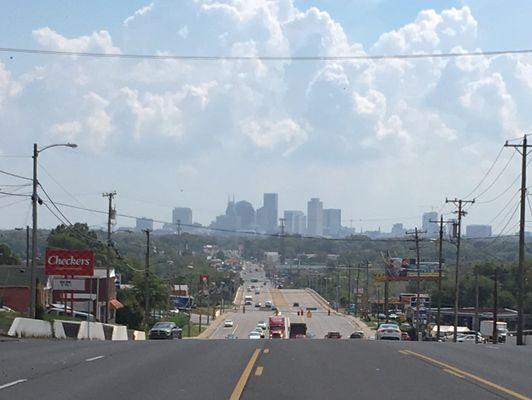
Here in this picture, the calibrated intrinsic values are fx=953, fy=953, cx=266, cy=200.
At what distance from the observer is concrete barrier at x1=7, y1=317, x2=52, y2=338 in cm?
4053

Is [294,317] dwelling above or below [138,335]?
below

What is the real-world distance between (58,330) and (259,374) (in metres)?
27.5

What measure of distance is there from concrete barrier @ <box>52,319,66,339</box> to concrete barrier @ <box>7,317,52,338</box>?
414 millimetres

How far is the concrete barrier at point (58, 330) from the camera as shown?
4520 centimetres

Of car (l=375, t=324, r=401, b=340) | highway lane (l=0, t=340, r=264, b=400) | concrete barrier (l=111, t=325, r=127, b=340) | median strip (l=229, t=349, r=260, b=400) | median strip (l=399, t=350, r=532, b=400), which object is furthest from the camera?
concrete barrier (l=111, t=325, r=127, b=340)

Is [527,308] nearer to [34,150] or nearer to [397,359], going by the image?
[34,150]

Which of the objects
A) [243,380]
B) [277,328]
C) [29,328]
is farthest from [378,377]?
[277,328]

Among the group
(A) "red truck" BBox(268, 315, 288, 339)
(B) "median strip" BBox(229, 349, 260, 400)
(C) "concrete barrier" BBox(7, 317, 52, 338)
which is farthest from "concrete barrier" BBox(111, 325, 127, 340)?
(B) "median strip" BBox(229, 349, 260, 400)

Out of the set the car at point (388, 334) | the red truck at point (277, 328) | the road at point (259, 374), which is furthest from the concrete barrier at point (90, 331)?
the red truck at point (277, 328)

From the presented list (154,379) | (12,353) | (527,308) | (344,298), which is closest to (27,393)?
(154,379)

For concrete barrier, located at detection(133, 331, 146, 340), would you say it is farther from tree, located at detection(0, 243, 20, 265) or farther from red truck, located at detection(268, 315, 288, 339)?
tree, located at detection(0, 243, 20, 265)

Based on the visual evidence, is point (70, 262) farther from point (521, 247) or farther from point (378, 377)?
point (378, 377)

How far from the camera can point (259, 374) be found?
20281 mm

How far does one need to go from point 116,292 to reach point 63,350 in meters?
68.2
